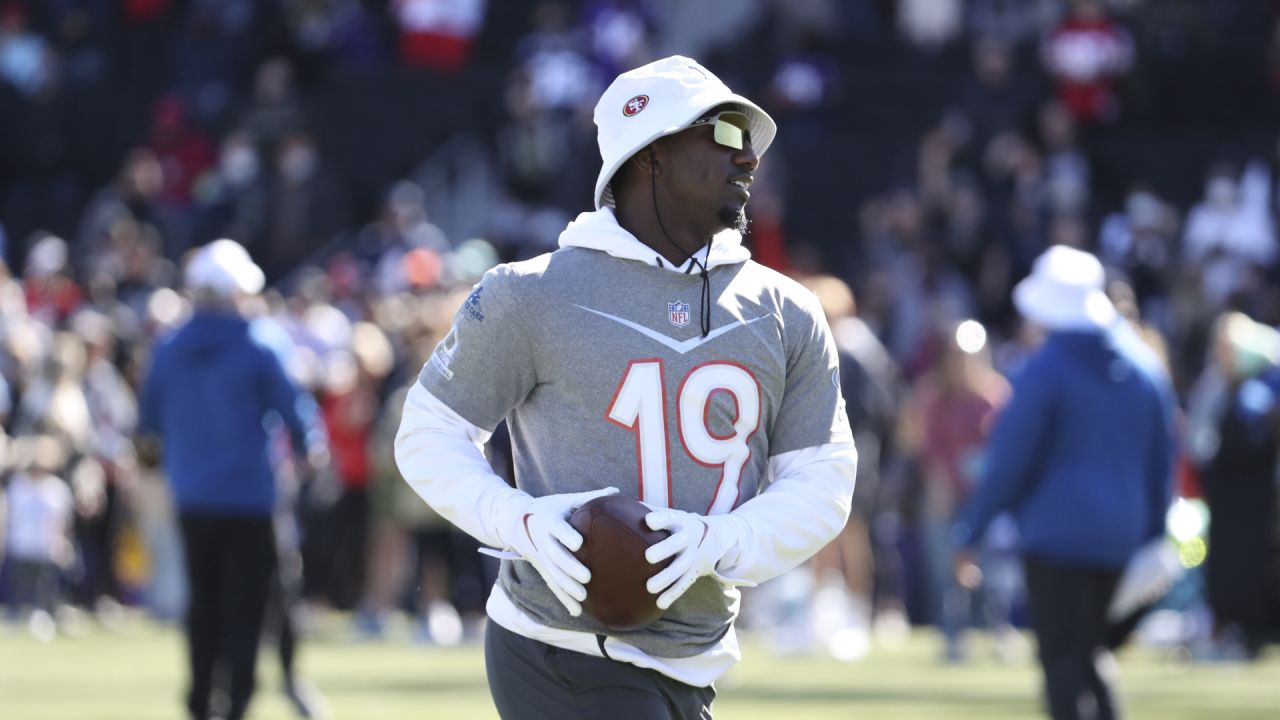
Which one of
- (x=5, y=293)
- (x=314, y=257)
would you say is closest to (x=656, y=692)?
(x=5, y=293)

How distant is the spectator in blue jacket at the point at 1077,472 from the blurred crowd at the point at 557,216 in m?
6.64

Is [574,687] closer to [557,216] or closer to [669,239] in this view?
[669,239]

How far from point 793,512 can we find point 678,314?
51cm

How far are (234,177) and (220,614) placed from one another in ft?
46.5

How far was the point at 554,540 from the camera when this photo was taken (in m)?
5.23

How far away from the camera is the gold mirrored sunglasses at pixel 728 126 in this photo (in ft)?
18.2

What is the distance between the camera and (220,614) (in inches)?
441

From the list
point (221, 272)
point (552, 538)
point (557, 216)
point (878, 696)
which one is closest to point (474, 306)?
point (552, 538)

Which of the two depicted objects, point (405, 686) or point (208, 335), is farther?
point (405, 686)

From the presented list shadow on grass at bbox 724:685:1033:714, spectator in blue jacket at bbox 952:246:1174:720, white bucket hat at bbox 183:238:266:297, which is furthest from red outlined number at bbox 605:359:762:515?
shadow on grass at bbox 724:685:1033:714

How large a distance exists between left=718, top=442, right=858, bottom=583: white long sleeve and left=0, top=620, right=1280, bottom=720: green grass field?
6688 mm

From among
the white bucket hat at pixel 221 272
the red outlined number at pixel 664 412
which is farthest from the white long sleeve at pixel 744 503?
the white bucket hat at pixel 221 272

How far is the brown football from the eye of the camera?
5184mm

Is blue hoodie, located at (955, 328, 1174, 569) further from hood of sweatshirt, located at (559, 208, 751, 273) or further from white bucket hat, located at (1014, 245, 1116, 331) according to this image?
hood of sweatshirt, located at (559, 208, 751, 273)
